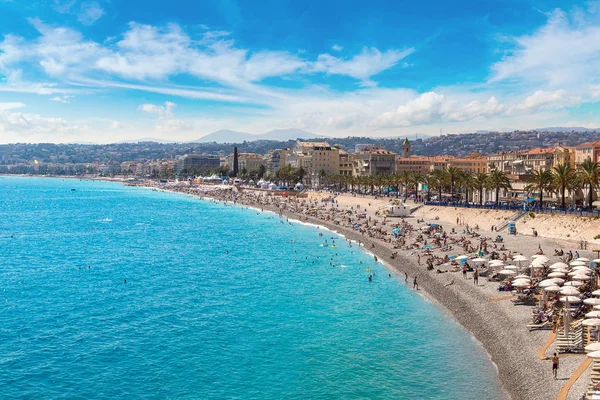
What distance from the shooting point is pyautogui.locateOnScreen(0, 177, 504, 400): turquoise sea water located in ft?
73.3

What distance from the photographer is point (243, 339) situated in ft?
91.7

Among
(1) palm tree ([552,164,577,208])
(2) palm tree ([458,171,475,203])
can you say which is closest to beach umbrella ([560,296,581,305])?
(1) palm tree ([552,164,577,208])

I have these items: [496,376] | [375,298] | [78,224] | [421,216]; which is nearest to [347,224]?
[421,216]

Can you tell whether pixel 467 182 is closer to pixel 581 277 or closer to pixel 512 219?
pixel 512 219

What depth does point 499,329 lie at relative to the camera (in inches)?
1041

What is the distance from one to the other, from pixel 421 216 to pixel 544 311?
4906 centimetres

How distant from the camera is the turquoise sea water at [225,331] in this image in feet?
73.3

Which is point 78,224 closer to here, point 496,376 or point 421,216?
point 421,216

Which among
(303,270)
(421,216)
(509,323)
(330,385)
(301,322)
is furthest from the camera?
(421,216)

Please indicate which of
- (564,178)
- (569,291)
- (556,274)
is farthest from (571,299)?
(564,178)

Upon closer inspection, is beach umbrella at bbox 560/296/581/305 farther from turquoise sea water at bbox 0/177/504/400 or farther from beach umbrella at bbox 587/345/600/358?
beach umbrella at bbox 587/345/600/358

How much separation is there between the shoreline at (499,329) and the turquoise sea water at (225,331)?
2.42 feet

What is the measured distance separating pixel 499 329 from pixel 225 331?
14.6m

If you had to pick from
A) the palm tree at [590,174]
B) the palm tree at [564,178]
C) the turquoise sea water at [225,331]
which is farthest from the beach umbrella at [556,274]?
the palm tree at [564,178]
